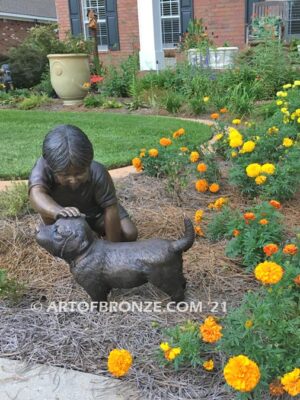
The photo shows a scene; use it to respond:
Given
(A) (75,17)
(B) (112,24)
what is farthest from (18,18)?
(B) (112,24)

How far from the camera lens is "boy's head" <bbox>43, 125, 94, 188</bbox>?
2129 millimetres

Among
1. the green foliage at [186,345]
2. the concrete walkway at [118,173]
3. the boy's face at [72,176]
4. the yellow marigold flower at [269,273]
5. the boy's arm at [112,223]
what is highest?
the boy's face at [72,176]

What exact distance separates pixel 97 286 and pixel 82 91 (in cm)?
932

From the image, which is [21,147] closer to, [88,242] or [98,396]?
[88,242]

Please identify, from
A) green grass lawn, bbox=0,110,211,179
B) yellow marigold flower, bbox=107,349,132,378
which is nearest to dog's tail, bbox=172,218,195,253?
yellow marigold flower, bbox=107,349,132,378

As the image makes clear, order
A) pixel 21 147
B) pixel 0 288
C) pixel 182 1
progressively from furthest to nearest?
pixel 182 1
pixel 21 147
pixel 0 288

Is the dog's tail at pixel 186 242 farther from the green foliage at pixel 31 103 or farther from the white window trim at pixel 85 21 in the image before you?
the white window trim at pixel 85 21

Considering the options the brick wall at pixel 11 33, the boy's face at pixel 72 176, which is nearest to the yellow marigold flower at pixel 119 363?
the boy's face at pixel 72 176

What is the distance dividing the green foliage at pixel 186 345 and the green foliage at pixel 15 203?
6.30 ft

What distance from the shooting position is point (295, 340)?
174 centimetres

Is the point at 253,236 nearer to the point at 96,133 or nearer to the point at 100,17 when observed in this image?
the point at 96,133

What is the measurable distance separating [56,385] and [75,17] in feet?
55.8

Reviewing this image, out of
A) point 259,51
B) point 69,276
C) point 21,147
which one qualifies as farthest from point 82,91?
point 69,276

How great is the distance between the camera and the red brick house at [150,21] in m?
13.3
